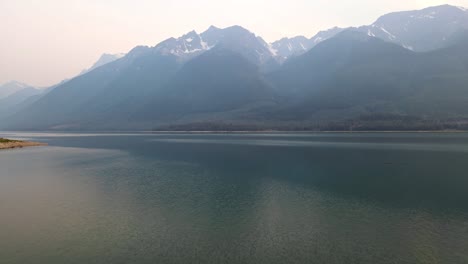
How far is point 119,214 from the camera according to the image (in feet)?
169

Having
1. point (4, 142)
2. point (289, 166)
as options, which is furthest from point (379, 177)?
point (4, 142)

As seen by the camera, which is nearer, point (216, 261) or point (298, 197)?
point (216, 261)

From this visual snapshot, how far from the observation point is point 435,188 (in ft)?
225

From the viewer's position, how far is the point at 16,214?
52.4m

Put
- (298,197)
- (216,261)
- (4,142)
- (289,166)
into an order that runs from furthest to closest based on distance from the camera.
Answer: (4,142), (289,166), (298,197), (216,261)

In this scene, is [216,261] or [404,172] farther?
[404,172]

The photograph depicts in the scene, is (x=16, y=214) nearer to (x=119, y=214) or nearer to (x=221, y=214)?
(x=119, y=214)

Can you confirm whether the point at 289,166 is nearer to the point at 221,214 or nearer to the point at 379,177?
the point at 379,177

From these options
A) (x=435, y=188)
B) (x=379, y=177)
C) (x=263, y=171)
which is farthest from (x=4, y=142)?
(x=435, y=188)

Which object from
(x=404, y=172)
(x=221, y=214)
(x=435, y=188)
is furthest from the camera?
(x=404, y=172)

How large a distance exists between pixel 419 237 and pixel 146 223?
114 ft

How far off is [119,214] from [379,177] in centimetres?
6247

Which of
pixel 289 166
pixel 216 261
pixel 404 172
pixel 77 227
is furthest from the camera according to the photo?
pixel 289 166

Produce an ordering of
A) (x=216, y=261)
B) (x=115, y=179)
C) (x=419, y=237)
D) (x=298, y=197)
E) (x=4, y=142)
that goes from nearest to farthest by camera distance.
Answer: (x=216, y=261), (x=419, y=237), (x=298, y=197), (x=115, y=179), (x=4, y=142)
